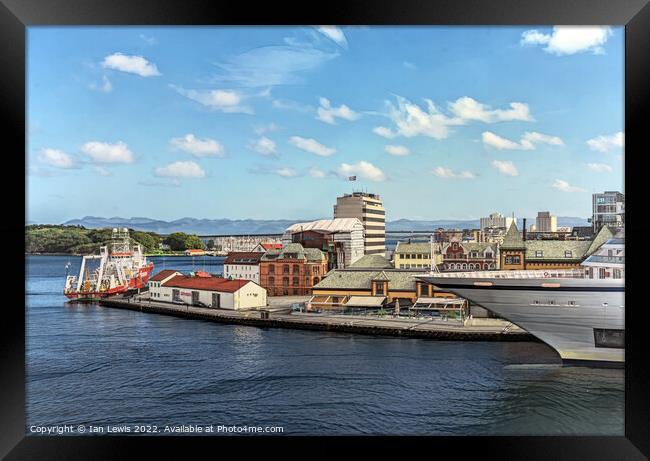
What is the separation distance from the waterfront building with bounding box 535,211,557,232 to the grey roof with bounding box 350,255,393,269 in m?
1.28

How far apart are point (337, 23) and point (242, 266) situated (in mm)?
2300

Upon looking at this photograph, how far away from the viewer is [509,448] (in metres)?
2.87

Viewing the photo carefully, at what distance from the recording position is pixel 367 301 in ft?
13.8

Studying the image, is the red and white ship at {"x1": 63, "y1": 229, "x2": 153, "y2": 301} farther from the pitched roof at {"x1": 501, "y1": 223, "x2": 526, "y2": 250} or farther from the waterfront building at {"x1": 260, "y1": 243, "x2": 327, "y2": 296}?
the pitched roof at {"x1": 501, "y1": 223, "x2": 526, "y2": 250}

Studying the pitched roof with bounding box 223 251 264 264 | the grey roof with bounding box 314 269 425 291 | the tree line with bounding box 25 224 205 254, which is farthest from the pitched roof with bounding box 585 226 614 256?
the tree line with bounding box 25 224 205 254

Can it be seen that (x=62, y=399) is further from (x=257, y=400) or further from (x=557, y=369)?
(x=557, y=369)

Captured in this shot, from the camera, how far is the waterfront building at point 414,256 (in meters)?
4.09

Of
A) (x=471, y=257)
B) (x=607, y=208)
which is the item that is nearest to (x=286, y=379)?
(x=471, y=257)

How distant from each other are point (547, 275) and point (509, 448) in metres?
1.65

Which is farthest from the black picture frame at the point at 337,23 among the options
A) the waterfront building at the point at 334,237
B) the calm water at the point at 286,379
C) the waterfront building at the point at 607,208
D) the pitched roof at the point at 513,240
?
the waterfront building at the point at 334,237

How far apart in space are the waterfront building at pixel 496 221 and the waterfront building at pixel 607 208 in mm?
660

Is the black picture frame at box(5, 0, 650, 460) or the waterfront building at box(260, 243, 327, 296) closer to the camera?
the black picture frame at box(5, 0, 650, 460)

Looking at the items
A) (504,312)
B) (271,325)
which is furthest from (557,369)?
(271,325)

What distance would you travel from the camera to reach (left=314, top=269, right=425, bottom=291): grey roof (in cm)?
421
